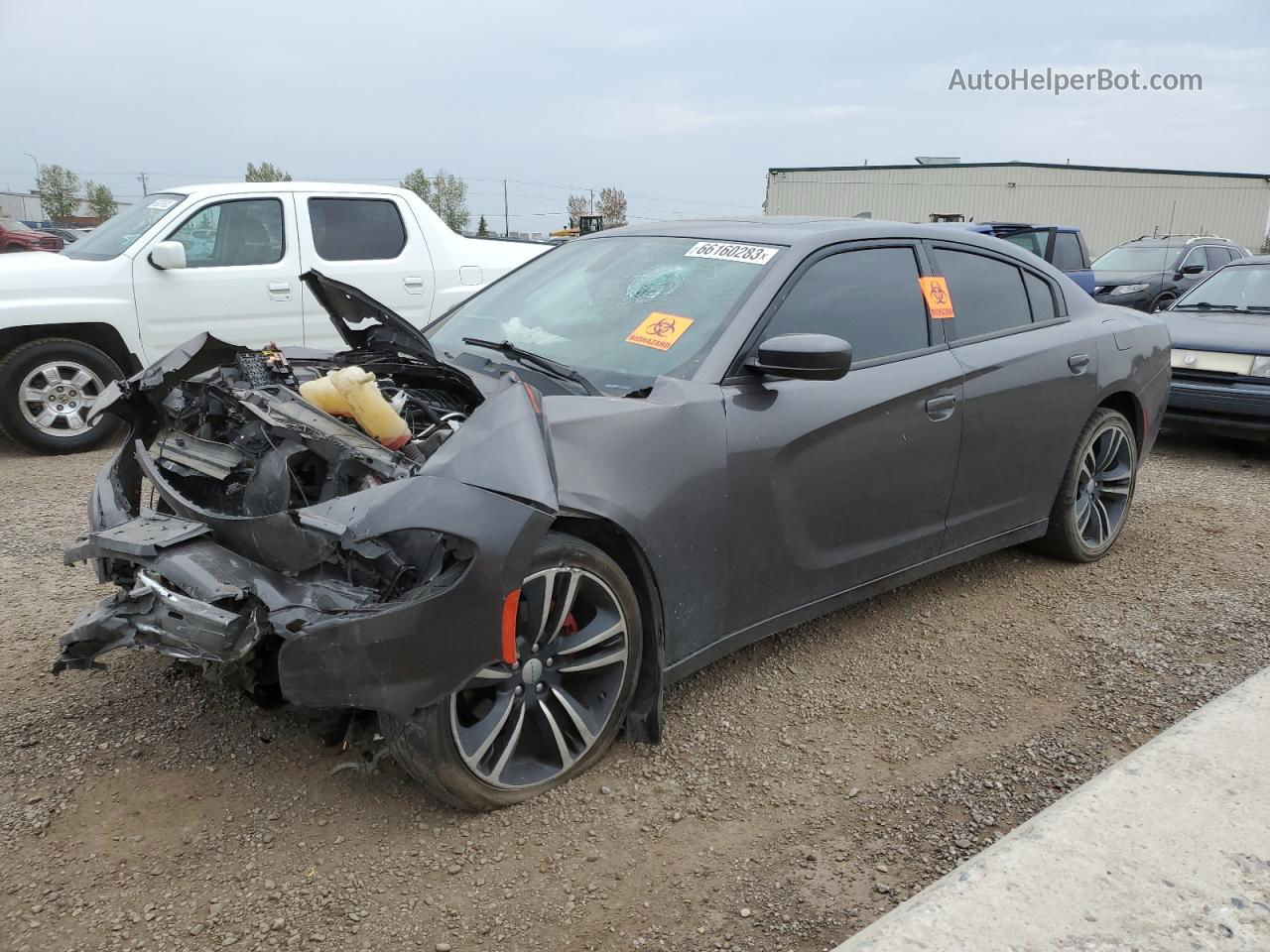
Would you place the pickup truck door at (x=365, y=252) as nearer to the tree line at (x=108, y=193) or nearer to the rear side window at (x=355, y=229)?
the rear side window at (x=355, y=229)

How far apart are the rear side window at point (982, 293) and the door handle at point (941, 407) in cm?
34

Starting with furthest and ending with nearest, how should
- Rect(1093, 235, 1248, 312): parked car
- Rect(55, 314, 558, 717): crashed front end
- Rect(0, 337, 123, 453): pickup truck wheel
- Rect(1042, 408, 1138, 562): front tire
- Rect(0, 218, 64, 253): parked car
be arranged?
Rect(0, 218, 64, 253): parked car
Rect(1093, 235, 1248, 312): parked car
Rect(0, 337, 123, 453): pickup truck wheel
Rect(1042, 408, 1138, 562): front tire
Rect(55, 314, 558, 717): crashed front end

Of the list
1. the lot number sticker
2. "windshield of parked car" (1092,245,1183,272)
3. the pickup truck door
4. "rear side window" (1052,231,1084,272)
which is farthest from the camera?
"windshield of parked car" (1092,245,1183,272)

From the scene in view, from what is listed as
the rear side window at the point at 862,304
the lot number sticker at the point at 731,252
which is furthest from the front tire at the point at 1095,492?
the lot number sticker at the point at 731,252

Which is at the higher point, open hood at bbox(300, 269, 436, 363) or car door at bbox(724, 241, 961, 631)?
open hood at bbox(300, 269, 436, 363)

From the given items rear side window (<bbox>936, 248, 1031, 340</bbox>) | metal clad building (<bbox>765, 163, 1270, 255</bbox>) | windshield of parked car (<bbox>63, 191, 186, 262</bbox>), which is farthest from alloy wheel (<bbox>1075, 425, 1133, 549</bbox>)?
metal clad building (<bbox>765, 163, 1270, 255</bbox>)

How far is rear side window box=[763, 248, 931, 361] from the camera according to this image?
10.7 ft

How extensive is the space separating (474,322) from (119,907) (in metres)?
2.30

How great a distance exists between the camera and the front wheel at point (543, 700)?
8.13 ft

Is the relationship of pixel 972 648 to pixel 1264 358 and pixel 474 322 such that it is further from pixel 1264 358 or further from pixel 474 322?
pixel 1264 358

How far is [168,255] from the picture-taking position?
255 inches

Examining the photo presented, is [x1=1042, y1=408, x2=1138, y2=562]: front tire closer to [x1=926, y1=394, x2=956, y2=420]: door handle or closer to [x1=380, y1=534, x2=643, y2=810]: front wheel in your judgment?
[x1=926, y1=394, x2=956, y2=420]: door handle

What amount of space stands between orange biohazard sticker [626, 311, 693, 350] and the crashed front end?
0.60 metres

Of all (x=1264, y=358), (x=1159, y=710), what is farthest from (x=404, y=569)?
(x=1264, y=358)
